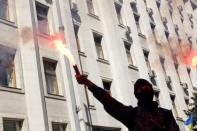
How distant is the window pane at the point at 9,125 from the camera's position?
1477 centimetres

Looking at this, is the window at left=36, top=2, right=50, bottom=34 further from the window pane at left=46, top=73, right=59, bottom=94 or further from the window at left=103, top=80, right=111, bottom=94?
the window at left=103, top=80, right=111, bottom=94

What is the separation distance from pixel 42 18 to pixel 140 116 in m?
15.9

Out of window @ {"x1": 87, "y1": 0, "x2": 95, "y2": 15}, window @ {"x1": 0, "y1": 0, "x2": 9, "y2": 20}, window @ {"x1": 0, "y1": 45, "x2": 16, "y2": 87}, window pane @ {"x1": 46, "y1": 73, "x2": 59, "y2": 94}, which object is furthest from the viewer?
window @ {"x1": 87, "y1": 0, "x2": 95, "y2": 15}

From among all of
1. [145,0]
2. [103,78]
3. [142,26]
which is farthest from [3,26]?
[145,0]

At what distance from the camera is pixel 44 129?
15742 mm

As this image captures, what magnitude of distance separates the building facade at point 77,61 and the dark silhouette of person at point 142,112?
35.1ft

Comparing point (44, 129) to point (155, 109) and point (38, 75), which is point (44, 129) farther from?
point (155, 109)

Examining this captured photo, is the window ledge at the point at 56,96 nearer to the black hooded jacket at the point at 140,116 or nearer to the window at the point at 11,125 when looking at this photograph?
the window at the point at 11,125

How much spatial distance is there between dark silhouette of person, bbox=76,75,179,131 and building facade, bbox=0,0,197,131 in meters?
10.7

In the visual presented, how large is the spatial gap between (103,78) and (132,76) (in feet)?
12.4

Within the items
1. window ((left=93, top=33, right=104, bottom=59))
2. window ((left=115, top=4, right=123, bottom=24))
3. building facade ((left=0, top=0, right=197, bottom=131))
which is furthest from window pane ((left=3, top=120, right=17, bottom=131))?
window ((left=115, top=4, right=123, bottom=24))

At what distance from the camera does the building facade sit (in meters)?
16.1

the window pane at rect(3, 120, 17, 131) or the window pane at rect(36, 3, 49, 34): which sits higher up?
A: the window pane at rect(36, 3, 49, 34)

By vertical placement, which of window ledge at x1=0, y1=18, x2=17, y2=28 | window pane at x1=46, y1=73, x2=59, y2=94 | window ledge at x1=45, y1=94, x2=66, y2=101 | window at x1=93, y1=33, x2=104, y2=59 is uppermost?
window at x1=93, y1=33, x2=104, y2=59
